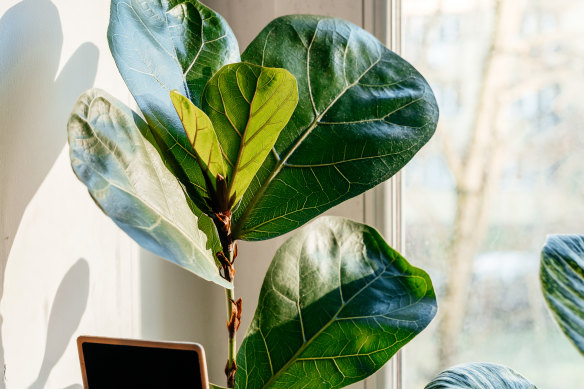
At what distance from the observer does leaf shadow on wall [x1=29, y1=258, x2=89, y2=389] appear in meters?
0.69

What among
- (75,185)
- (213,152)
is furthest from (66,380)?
(213,152)

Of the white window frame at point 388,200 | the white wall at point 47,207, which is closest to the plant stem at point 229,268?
the white wall at point 47,207

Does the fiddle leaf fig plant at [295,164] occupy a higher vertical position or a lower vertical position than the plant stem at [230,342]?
higher

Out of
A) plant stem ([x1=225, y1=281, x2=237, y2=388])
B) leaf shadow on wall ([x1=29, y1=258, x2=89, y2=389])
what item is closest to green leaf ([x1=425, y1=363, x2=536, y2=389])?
plant stem ([x1=225, y1=281, x2=237, y2=388])

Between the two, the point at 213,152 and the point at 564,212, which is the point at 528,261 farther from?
the point at 213,152

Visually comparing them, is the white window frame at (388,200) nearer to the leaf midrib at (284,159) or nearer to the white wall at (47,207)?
the leaf midrib at (284,159)

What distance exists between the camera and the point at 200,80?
67cm

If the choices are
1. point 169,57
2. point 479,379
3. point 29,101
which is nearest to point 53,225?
point 29,101

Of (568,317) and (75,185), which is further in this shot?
(75,185)

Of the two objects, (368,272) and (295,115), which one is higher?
(295,115)

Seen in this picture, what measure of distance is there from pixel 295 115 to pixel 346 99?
0.07 metres

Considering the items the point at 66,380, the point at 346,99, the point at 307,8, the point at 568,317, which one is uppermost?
the point at 307,8

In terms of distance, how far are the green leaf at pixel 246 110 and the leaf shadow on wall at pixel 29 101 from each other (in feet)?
0.76

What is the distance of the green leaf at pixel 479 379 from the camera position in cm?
62
